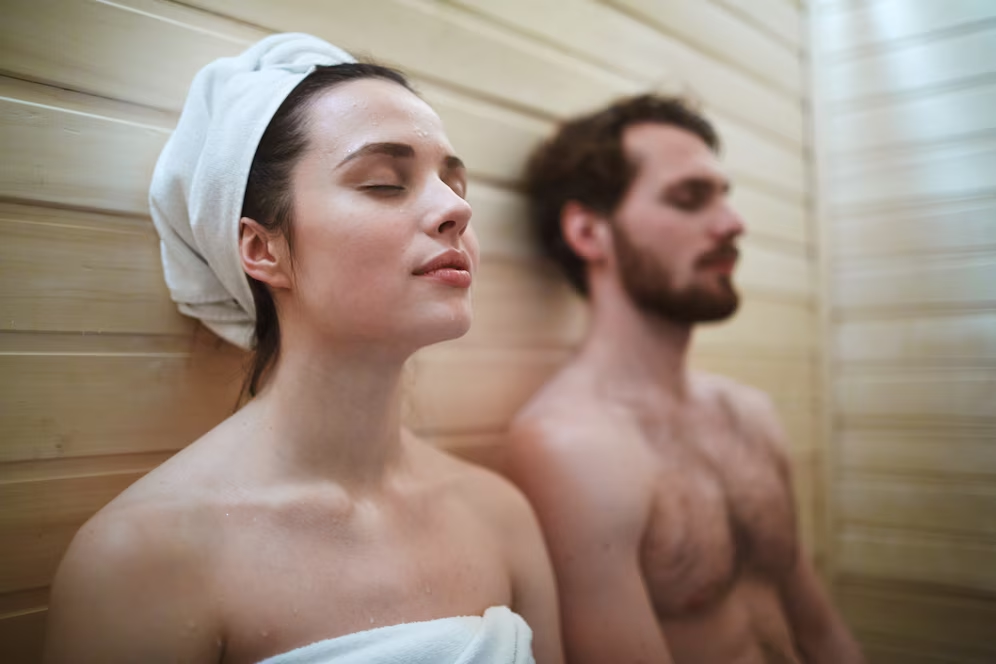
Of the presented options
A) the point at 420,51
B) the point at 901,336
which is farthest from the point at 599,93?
the point at 901,336

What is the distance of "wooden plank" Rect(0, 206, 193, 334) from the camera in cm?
88

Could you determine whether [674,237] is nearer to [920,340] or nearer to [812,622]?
[920,340]

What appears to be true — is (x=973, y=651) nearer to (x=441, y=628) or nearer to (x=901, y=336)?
(x=901, y=336)

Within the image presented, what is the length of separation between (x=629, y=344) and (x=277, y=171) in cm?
81

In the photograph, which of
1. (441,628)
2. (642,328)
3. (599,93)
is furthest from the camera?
(599,93)

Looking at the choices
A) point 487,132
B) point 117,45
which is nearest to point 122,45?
point 117,45

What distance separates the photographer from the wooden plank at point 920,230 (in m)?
1.60

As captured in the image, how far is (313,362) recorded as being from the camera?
0.94 metres

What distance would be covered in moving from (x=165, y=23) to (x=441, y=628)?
83 centimetres

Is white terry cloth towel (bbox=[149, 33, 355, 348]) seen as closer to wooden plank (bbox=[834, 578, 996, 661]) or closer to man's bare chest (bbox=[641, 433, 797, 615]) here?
man's bare chest (bbox=[641, 433, 797, 615])

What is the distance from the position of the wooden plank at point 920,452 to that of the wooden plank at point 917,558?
14 cm

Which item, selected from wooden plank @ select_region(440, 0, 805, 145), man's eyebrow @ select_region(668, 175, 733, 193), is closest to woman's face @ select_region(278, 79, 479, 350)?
wooden plank @ select_region(440, 0, 805, 145)

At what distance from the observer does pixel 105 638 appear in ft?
2.42

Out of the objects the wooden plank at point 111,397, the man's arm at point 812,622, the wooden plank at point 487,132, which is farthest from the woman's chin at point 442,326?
the man's arm at point 812,622
